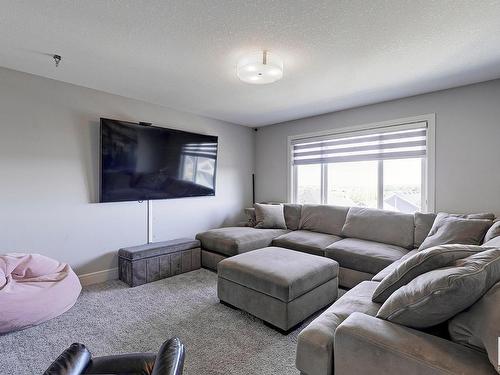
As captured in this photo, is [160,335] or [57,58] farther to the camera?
[57,58]

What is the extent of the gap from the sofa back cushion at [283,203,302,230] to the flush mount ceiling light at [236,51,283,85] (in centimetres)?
239

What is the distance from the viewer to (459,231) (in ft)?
8.27

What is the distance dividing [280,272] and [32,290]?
2.02 meters

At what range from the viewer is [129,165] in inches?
129

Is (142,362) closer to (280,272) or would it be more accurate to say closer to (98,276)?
(280,272)

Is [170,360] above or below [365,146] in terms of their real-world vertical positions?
below

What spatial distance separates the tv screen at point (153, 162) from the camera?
3.15 metres

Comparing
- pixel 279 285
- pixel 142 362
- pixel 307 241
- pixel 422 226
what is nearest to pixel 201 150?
pixel 307 241

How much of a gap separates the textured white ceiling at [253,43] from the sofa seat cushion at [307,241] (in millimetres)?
1875

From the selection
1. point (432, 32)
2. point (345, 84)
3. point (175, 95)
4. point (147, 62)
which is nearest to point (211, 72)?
point (147, 62)

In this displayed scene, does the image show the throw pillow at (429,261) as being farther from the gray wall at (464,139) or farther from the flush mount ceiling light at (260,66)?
the gray wall at (464,139)

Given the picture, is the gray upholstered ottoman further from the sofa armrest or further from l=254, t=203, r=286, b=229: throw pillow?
l=254, t=203, r=286, b=229: throw pillow

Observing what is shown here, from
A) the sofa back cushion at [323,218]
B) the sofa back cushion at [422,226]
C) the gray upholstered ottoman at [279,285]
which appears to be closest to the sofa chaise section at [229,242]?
the sofa back cushion at [323,218]

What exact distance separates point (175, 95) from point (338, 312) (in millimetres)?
3025
